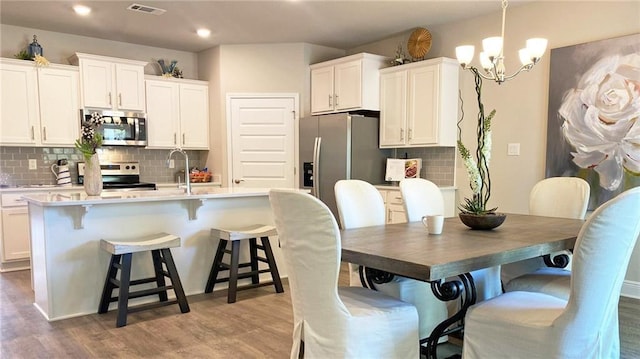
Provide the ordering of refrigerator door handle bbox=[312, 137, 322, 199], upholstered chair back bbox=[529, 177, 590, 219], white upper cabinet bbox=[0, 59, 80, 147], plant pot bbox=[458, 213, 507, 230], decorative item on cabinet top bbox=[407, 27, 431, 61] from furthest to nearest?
refrigerator door handle bbox=[312, 137, 322, 199]
decorative item on cabinet top bbox=[407, 27, 431, 61]
white upper cabinet bbox=[0, 59, 80, 147]
upholstered chair back bbox=[529, 177, 590, 219]
plant pot bbox=[458, 213, 507, 230]

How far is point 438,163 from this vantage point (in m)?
5.04

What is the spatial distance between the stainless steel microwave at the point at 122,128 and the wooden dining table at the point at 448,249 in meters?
3.97

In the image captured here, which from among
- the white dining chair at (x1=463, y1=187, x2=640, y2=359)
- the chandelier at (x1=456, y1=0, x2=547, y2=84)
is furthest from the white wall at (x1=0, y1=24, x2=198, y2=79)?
the white dining chair at (x1=463, y1=187, x2=640, y2=359)

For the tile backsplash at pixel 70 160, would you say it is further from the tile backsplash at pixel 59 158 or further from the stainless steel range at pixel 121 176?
the stainless steel range at pixel 121 176

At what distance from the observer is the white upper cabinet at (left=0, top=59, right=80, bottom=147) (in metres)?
4.71

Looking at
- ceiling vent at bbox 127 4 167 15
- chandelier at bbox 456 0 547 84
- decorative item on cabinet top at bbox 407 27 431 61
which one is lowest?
chandelier at bbox 456 0 547 84

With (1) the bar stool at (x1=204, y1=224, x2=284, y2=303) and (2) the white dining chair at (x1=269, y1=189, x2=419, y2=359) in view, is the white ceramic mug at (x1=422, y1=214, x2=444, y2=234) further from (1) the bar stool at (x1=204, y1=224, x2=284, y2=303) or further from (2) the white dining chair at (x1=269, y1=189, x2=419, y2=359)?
(1) the bar stool at (x1=204, y1=224, x2=284, y2=303)

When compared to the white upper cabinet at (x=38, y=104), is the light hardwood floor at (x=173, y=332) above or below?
below

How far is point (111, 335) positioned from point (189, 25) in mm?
3466

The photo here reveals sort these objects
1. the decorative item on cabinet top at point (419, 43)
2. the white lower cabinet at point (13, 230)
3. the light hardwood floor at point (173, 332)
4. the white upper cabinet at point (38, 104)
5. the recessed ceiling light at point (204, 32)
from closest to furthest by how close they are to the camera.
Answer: the light hardwood floor at point (173, 332), the white lower cabinet at point (13, 230), the white upper cabinet at point (38, 104), the decorative item on cabinet top at point (419, 43), the recessed ceiling light at point (204, 32)

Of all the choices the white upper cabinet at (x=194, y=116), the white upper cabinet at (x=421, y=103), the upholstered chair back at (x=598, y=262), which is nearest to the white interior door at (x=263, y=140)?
the white upper cabinet at (x=194, y=116)

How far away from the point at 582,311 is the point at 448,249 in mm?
535

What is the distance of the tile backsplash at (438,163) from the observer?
4.92 metres

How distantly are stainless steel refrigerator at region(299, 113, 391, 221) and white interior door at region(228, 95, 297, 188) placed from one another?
0.38m
